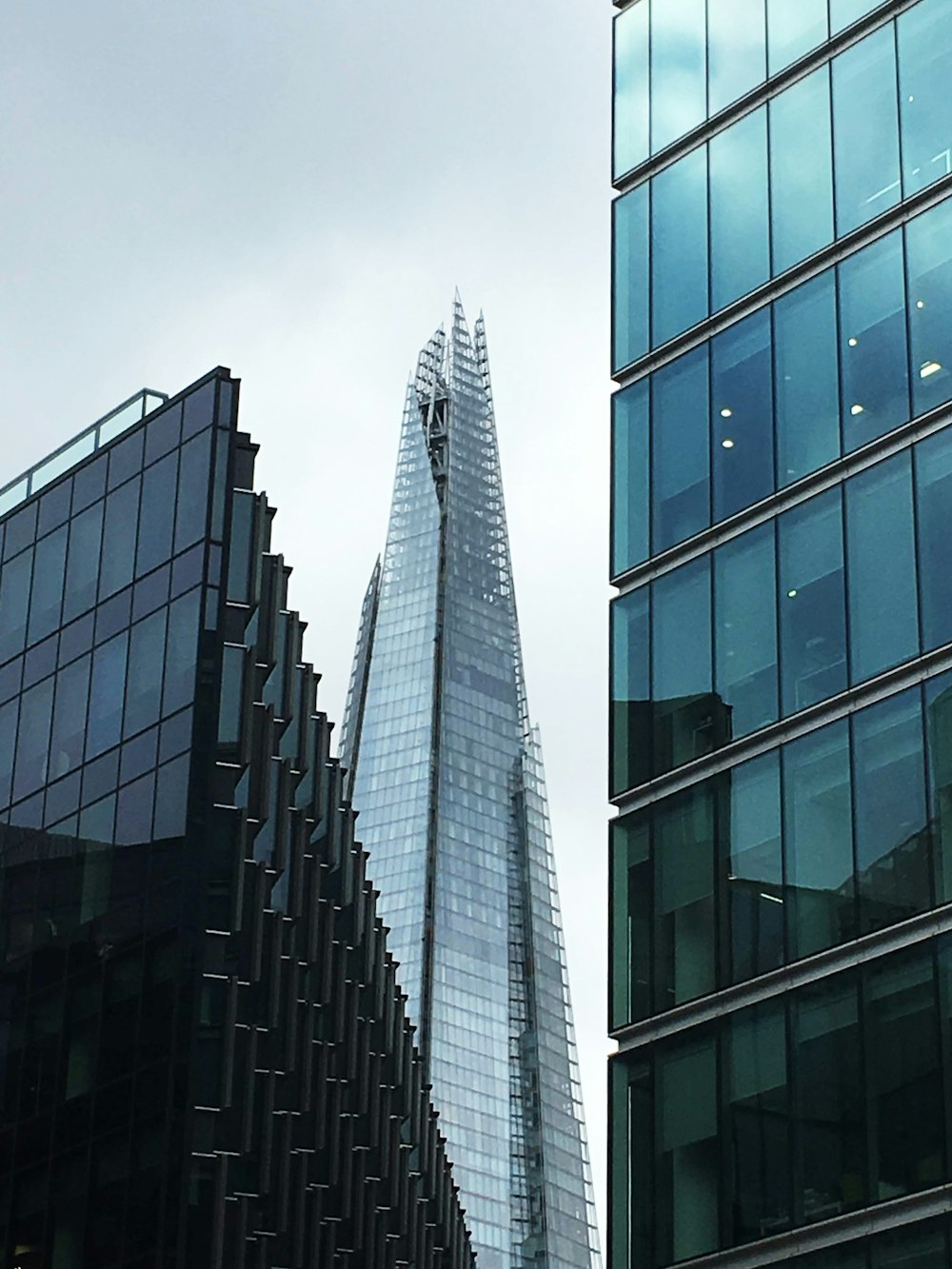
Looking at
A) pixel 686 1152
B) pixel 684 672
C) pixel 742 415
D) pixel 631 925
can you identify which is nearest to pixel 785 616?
pixel 684 672

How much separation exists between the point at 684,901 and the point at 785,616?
4751 millimetres

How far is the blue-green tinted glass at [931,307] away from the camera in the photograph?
37000 millimetres

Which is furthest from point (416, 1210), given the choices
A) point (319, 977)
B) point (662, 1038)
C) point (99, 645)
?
point (662, 1038)

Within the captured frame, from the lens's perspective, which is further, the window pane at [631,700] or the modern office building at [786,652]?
the window pane at [631,700]

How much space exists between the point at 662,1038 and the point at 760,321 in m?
12.4

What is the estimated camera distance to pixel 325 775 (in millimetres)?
67250

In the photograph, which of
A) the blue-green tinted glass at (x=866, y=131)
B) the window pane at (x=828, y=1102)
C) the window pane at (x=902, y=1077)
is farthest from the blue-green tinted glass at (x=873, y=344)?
the window pane at (x=828, y=1102)

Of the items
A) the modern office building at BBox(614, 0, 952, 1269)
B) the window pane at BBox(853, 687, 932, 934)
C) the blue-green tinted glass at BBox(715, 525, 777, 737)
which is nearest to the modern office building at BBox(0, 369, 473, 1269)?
the modern office building at BBox(614, 0, 952, 1269)

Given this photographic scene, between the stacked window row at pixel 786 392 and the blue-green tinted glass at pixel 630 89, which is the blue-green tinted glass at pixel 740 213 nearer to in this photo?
the stacked window row at pixel 786 392

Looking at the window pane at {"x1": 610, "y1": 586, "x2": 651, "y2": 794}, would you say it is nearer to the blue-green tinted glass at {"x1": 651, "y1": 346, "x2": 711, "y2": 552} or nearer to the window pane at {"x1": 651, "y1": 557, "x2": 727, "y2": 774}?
the window pane at {"x1": 651, "y1": 557, "x2": 727, "y2": 774}

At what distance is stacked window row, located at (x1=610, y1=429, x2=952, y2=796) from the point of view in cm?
3594

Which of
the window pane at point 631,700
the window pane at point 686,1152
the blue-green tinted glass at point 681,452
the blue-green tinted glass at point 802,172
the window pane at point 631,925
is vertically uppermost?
the blue-green tinted glass at point 802,172

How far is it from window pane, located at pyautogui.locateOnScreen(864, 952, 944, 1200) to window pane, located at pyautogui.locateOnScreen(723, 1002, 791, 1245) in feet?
5.64

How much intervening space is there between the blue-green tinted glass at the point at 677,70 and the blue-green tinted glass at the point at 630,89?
0.95 ft
